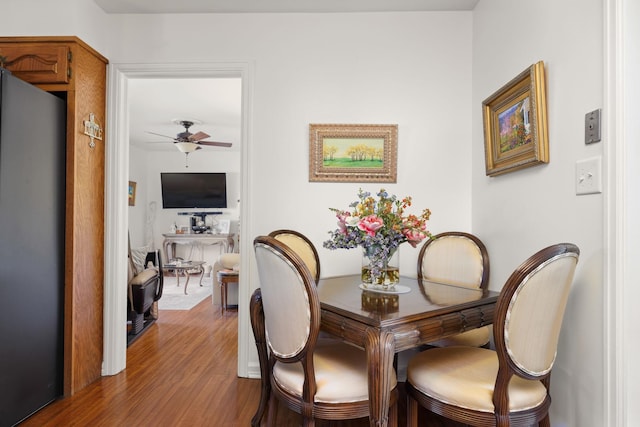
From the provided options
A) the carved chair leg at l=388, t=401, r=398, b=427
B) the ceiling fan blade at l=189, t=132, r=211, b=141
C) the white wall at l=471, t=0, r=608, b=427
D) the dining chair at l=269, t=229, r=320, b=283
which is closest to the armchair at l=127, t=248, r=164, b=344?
the dining chair at l=269, t=229, r=320, b=283

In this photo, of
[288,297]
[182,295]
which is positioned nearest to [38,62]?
[288,297]

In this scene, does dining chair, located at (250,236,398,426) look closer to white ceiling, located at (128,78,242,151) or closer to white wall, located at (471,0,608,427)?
white wall, located at (471,0,608,427)

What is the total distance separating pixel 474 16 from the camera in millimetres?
2361

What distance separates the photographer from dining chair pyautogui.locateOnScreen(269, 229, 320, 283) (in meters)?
2.27

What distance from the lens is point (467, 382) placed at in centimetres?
131

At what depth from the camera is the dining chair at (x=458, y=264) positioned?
196 cm

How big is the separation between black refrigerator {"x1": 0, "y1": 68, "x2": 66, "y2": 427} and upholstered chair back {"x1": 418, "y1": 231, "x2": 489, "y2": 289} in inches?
87.8

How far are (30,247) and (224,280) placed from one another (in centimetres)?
227

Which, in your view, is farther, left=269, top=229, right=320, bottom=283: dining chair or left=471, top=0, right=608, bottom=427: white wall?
left=269, top=229, right=320, bottom=283: dining chair

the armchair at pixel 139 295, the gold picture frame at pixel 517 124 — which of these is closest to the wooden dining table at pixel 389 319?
the gold picture frame at pixel 517 124

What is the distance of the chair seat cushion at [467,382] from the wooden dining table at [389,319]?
5.9 inches

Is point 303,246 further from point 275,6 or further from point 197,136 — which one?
point 197,136

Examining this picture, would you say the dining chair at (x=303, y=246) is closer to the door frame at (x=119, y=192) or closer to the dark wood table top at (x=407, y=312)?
the door frame at (x=119, y=192)

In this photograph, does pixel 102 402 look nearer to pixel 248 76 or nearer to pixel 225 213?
pixel 248 76
